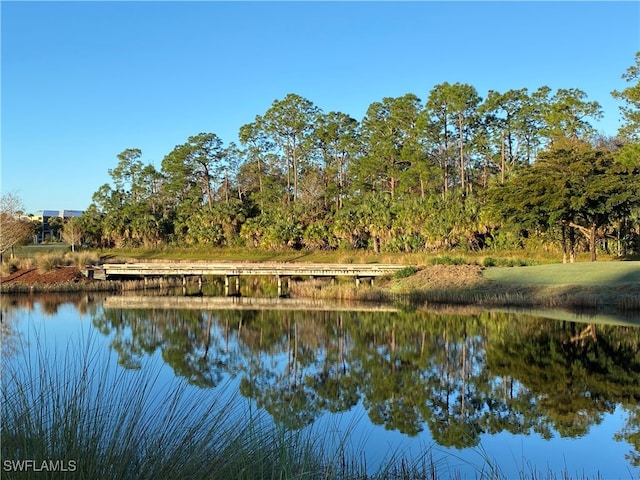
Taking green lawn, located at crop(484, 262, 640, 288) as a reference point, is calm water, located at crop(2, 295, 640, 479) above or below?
below

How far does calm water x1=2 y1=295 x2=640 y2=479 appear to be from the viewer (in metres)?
10.0

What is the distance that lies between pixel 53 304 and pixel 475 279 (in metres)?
20.3

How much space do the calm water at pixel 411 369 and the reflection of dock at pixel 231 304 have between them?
0.43 meters

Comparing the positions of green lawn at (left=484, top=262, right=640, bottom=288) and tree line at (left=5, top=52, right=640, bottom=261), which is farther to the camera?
tree line at (left=5, top=52, right=640, bottom=261)

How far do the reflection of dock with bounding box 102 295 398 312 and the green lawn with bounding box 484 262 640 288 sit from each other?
7.23m

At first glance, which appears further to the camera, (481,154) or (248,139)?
(248,139)

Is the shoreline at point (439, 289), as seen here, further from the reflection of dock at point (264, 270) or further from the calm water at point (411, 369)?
the calm water at point (411, 369)

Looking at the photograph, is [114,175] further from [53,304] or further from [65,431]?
[65,431]

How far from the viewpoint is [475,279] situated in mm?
31859

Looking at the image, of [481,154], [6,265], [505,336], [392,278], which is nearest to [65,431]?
[505,336]

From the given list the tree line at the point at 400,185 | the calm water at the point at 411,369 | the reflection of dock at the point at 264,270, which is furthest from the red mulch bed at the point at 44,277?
the tree line at the point at 400,185

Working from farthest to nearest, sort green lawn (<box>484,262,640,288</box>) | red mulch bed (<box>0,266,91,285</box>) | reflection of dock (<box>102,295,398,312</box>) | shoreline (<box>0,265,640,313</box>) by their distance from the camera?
red mulch bed (<box>0,266,91,285</box>), green lawn (<box>484,262,640,288</box>), reflection of dock (<box>102,295,398,312</box>), shoreline (<box>0,265,640,313</box>)

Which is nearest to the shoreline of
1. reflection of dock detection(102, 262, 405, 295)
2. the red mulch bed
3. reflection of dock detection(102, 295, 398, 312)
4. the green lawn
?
the red mulch bed

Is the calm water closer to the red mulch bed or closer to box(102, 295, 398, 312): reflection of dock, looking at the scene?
box(102, 295, 398, 312): reflection of dock
